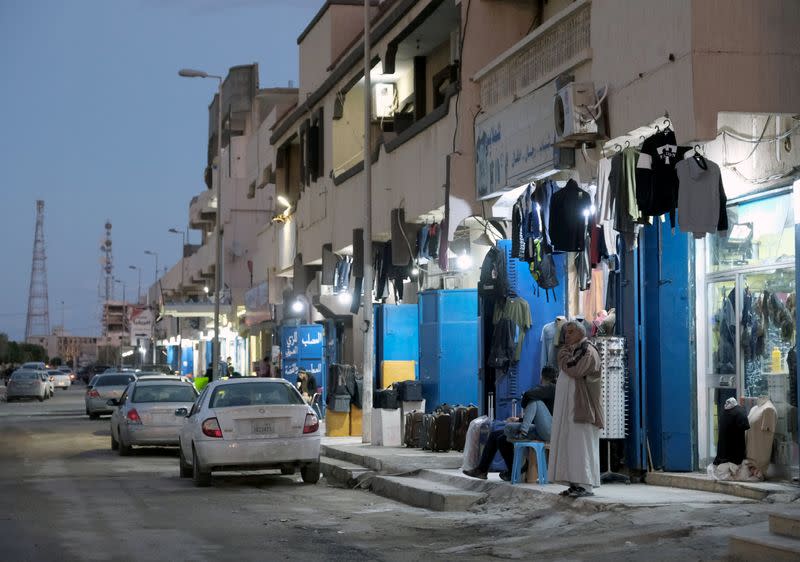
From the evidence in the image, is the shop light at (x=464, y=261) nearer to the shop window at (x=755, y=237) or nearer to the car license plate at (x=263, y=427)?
the car license plate at (x=263, y=427)

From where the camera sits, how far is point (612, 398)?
639 inches

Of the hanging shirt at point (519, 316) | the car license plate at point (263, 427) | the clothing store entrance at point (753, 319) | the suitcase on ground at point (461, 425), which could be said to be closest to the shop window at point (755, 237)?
the clothing store entrance at point (753, 319)

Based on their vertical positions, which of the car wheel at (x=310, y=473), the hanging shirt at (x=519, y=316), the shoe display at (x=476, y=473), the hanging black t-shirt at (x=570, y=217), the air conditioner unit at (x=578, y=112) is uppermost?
the air conditioner unit at (x=578, y=112)

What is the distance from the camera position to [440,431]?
22.9 metres

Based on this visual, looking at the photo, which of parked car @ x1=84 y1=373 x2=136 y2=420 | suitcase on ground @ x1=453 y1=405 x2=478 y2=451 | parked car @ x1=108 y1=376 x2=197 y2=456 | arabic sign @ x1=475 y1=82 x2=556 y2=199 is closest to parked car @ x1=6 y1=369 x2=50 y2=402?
parked car @ x1=84 y1=373 x2=136 y2=420

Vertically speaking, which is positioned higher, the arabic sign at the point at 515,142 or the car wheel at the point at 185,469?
the arabic sign at the point at 515,142

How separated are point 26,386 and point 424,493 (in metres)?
52.2

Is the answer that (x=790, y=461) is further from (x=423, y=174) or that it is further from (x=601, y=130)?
(x=423, y=174)

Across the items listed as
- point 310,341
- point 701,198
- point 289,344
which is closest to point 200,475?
point 701,198

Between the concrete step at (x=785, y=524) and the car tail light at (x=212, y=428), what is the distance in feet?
31.4

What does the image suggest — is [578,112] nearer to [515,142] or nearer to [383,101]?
[515,142]

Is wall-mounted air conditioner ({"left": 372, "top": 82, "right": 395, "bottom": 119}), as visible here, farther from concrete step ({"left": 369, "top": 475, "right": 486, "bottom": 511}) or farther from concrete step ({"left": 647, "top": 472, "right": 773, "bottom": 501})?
concrete step ({"left": 647, "top": 472, "right": 773, "bottom": 501})

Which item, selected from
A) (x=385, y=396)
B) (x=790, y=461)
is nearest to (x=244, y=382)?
(x=385, y=396)

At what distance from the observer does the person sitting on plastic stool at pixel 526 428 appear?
1645 cm
